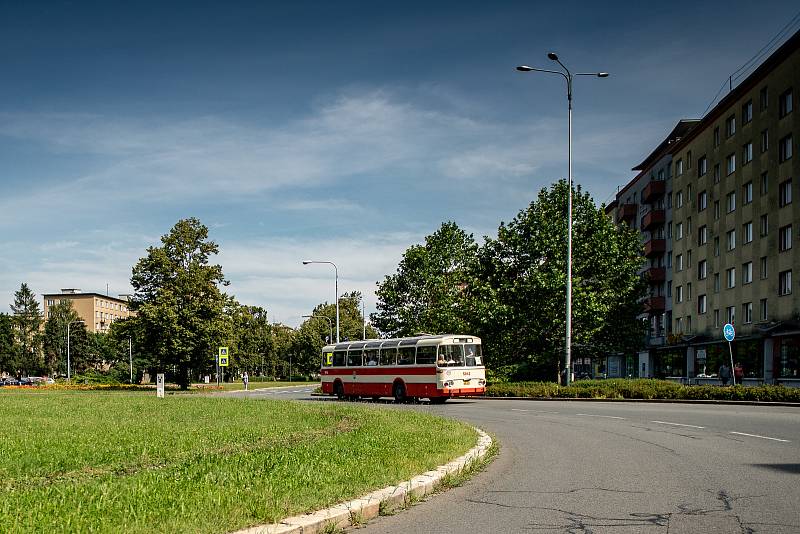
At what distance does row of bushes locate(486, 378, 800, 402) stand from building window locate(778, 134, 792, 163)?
57.4 ft

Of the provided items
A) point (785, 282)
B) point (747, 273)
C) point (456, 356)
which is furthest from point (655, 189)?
point (456, 356)

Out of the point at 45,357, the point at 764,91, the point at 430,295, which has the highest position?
the point at 764,91

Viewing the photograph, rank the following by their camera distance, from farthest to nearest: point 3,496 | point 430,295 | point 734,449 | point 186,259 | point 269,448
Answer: point 430,295 < point 186,259 < point 734,449 < point 269,448 < point 3,496

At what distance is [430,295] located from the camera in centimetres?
6712

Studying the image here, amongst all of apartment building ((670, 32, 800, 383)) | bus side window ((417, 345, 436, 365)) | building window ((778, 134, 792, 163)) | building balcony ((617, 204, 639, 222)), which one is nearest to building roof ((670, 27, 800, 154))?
apartment building ((670, 32, 800, 383))

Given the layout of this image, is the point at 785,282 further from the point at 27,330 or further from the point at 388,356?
the point at 27,330

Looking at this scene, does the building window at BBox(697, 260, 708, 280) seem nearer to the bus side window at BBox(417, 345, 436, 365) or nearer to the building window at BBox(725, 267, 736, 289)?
the building window at BBox(725, 267, 736, 289)

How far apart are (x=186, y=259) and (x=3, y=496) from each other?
48.7 m

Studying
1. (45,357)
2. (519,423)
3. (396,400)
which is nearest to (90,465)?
(519,423)

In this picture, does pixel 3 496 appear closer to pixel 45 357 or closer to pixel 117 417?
pixel 117 417

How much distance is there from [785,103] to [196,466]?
41889 mm

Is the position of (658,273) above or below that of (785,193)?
below

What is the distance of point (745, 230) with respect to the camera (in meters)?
48.1

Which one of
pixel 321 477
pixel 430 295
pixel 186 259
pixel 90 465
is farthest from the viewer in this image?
pixel 430 295
